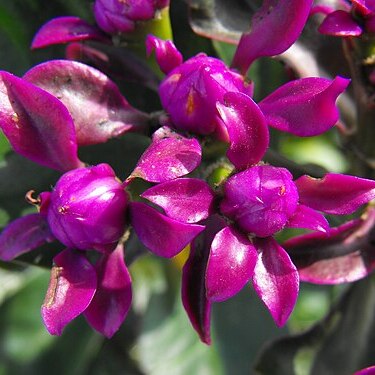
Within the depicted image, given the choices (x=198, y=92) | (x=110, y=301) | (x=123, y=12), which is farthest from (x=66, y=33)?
(x=110, y=301)

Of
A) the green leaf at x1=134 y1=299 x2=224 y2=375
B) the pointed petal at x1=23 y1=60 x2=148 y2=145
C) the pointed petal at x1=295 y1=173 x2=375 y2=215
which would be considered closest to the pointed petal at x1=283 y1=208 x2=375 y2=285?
the pointed petal at x1=295 y1=173 x2=375 y2=215

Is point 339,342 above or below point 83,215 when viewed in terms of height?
below

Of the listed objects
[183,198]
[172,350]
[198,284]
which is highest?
[183,198]

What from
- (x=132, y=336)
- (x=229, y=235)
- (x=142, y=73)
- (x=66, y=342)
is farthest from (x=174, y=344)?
(x=229, y=235)

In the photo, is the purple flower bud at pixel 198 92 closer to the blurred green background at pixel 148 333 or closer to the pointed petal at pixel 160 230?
the pointed petal at pixel 160 230

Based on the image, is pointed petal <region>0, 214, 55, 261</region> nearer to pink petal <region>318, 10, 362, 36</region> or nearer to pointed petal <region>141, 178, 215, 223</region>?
pointed petal <region>141, 178, 215, 223</region>

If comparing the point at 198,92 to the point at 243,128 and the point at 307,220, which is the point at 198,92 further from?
the point at 307,220

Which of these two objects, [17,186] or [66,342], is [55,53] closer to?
[17,186]
